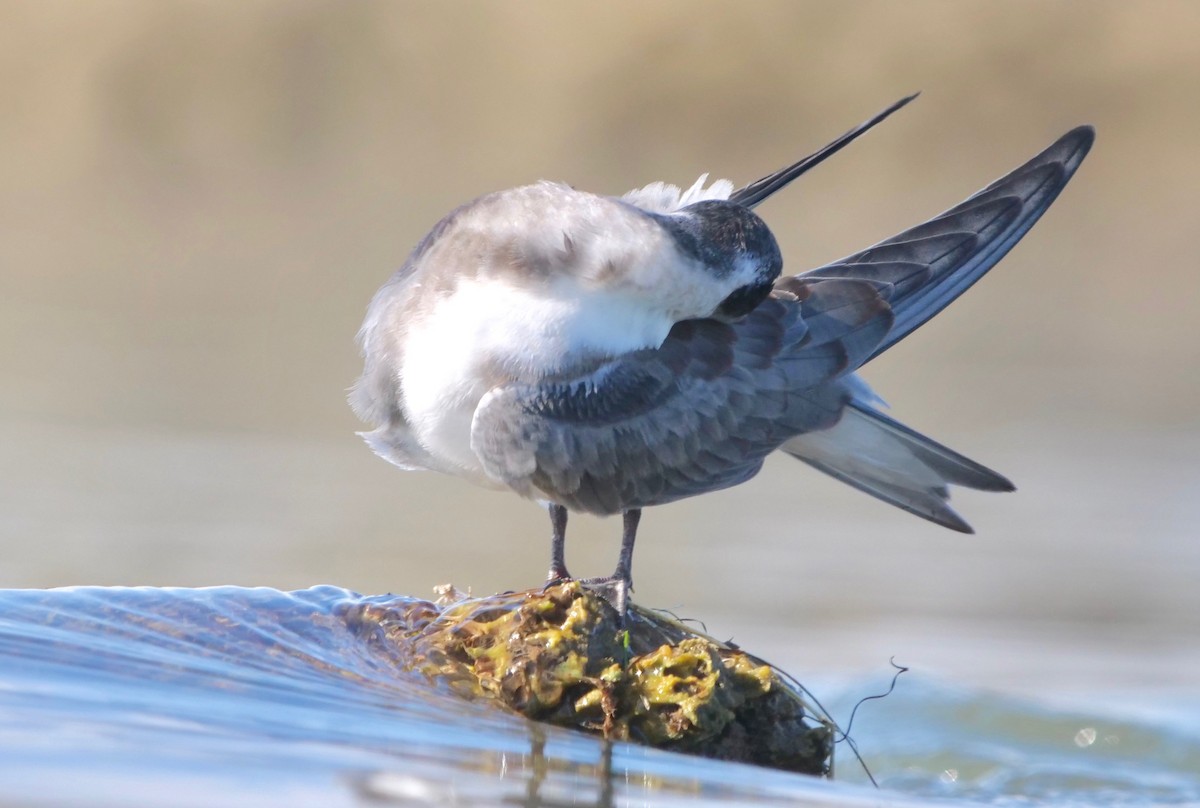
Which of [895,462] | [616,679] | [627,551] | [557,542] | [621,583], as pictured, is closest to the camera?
[616,679]

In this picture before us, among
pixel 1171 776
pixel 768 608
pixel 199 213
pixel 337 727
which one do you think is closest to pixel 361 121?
pixel 199 213

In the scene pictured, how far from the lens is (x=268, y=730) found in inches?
147

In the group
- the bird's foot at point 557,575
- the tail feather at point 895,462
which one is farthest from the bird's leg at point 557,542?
the tail feather at point 895,462

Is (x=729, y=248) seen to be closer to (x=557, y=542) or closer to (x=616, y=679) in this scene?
(x=557, y=542)

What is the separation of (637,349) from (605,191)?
1369cm

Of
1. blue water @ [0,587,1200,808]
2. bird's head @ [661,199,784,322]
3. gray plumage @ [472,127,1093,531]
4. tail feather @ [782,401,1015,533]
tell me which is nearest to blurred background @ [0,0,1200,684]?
tail feather @ [782,401,1015,533]

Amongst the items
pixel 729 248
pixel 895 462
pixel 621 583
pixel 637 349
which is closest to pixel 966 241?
pixel 895 462

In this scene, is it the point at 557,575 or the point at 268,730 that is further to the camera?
the point at 557,575

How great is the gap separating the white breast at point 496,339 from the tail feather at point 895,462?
88 cm

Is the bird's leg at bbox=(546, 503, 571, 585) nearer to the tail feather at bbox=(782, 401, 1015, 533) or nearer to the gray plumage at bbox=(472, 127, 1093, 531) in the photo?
the gray plumage at bbox=(472, 127, 1093, 531)

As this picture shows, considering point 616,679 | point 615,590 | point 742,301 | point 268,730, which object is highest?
point 742,301

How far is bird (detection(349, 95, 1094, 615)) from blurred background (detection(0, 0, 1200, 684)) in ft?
7.69

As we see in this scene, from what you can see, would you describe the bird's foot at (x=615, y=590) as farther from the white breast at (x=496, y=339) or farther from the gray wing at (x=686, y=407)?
the white breast at (x=496, y=339)

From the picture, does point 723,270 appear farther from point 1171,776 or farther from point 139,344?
point 139,344
